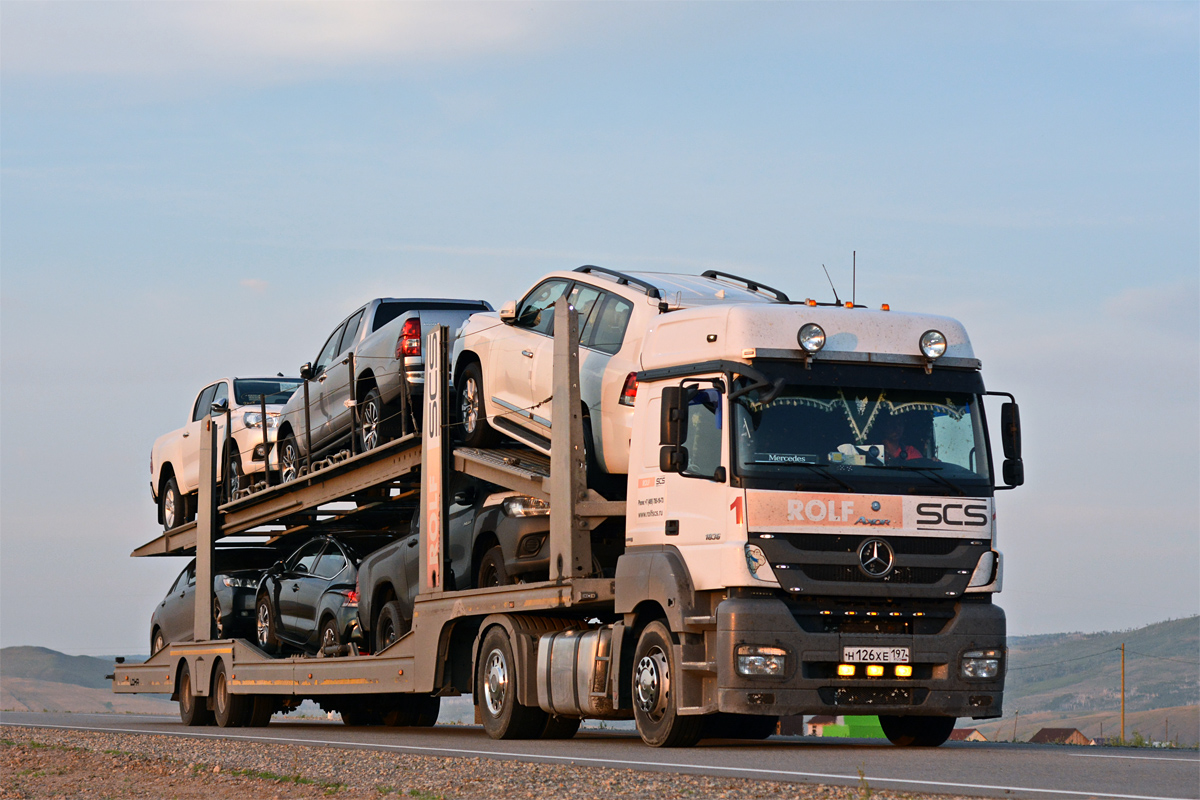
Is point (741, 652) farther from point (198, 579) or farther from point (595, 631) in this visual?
point (198, 579)

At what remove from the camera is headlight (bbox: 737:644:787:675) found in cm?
1085

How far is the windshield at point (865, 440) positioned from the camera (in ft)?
36.4

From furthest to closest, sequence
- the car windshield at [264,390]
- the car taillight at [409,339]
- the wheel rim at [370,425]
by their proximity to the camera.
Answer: the car windshield at [264,390]
the wheel rim at [370,425]
the car taillight at [409,339]

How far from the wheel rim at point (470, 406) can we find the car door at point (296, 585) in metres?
4.25

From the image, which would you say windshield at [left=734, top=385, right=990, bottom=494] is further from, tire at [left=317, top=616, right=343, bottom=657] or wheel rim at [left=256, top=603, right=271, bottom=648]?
wheel rim at [left=256, top=603, right=271, bottom=648]

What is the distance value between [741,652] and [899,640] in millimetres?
1214

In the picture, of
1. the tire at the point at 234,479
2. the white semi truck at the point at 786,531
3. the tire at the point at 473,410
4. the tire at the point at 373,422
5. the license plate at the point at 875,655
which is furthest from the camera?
the tire at the point at 234,479

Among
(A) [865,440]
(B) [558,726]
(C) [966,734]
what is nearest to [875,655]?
(A) [865,440]

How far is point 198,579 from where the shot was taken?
21000 millimetres

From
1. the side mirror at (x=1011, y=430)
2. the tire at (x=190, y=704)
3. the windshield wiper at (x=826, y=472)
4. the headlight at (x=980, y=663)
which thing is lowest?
the tire at (x=190, y=704)

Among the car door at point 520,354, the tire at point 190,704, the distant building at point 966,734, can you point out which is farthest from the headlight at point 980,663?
the tire at point 190,704

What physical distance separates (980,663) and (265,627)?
35.3 ft

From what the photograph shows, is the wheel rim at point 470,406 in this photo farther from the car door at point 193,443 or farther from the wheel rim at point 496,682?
the car door at point 193,443

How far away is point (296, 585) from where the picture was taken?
733 inches
